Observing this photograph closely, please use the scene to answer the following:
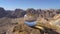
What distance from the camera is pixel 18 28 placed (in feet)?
22.6

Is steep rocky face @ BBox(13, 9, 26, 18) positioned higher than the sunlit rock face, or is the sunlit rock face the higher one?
the sunlit rock face

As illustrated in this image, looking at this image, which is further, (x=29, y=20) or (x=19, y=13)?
(x=19, y=13)

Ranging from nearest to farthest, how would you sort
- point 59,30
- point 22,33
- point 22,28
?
point 22,33 → point 22,28 → point 59,30

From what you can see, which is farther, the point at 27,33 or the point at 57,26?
the point at 57,26

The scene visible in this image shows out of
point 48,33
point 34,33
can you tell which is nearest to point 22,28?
point 34,33

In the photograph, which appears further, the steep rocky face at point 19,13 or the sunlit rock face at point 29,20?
the steep rocky face at point 19,13

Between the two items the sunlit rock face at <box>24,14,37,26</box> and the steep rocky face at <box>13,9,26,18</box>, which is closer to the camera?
the sunlit rock face at <box>24,14,37,26</box>

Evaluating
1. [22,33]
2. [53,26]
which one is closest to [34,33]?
[22,33]

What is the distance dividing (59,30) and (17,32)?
2.62m

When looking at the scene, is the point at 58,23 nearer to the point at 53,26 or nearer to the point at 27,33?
the point at 53,26

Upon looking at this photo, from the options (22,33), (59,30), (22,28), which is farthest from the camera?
(59,30)

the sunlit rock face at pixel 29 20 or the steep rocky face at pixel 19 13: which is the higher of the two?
the sunlit rock face at pixel 29 20

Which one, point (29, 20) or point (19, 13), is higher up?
point (29, 20)

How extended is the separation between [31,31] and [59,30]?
1.97m
